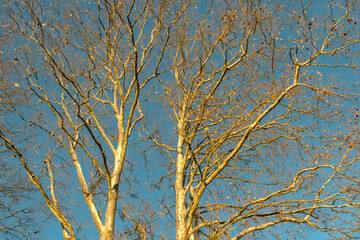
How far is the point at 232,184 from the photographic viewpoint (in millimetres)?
7305

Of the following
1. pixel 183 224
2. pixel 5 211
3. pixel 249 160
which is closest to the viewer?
pixel 183 224

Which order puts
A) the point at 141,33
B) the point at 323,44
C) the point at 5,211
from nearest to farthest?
the point at 323,44 < the point at 5,211 < the point at 141,33

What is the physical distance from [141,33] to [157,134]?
2.61 m

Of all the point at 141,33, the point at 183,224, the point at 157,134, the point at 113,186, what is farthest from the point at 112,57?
the point at 183,224

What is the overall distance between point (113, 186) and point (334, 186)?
3.66 m

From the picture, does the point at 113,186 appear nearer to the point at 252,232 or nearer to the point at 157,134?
the point at 252,232

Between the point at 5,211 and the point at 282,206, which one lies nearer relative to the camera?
the point at 282,206

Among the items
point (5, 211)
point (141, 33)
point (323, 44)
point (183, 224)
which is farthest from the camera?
point (141, 33)

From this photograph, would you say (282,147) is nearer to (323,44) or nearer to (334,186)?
(334,186)

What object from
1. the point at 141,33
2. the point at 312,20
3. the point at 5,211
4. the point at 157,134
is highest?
the point at 141,33

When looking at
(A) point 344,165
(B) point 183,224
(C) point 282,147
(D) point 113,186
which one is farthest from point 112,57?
(A) point 344,165

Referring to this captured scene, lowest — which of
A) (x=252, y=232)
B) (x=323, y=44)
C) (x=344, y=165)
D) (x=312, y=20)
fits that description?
(x=252, y=232)

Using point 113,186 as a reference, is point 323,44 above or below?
above

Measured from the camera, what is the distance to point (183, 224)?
5227 millimetres
